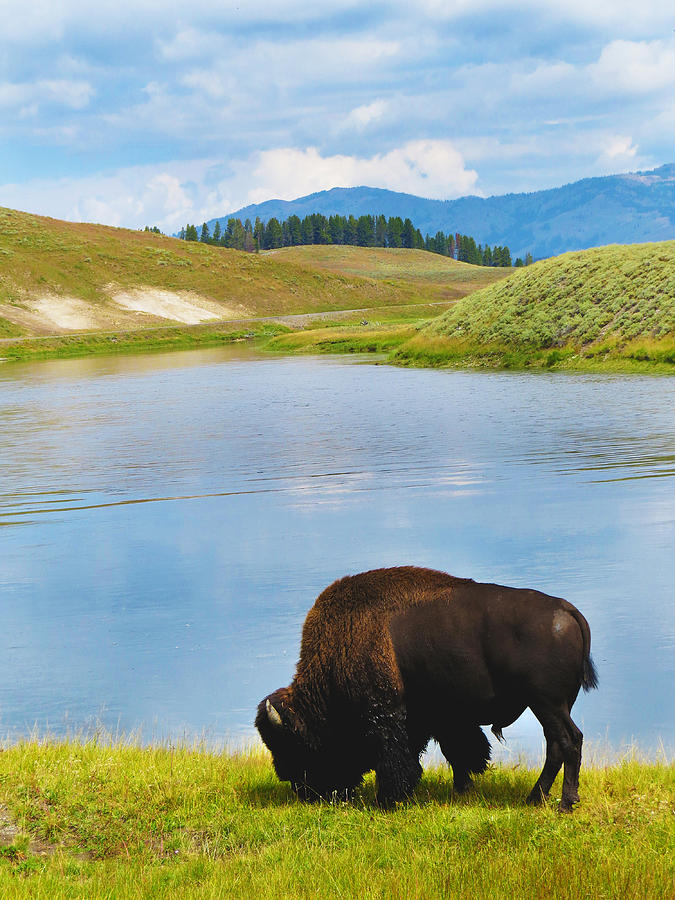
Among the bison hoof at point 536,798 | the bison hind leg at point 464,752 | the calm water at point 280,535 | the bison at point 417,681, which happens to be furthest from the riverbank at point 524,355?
the bison hoof at point 536,798

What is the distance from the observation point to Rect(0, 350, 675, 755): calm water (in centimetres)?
969

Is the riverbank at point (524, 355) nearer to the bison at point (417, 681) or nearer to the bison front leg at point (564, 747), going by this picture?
the bison at point (417, 681)

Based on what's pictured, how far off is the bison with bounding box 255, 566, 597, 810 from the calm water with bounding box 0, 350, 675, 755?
74.1 inches

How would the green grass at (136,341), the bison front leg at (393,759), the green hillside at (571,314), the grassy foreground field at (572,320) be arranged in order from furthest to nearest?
the green grass at (136,341), the green hillside at (571,314), the grassy foreground field at (572,320), the bison front leg at (393,759)

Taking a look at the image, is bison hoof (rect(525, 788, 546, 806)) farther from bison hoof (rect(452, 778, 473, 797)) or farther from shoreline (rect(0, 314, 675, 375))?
shoreline (rect(0, 314, 675, 375))

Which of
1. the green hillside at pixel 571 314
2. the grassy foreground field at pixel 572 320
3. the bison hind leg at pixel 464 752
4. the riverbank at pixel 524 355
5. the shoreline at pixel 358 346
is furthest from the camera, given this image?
the green hillside at pixel 571 314

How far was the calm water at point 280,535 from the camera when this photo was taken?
9.69 meters

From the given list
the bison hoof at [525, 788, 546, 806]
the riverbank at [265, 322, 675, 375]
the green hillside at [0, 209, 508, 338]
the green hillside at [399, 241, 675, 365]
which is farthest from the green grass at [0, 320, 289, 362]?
the bison hoof at [525, 788, 546, 806]

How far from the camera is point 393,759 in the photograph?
6.70m

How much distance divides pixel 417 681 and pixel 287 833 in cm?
131

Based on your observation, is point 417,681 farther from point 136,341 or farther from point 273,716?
point 136,341

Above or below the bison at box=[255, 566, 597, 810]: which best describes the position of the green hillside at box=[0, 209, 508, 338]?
above

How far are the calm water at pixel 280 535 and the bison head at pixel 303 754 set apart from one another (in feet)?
5.97

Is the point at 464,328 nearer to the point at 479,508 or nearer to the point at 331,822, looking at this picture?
the point at 479,508
